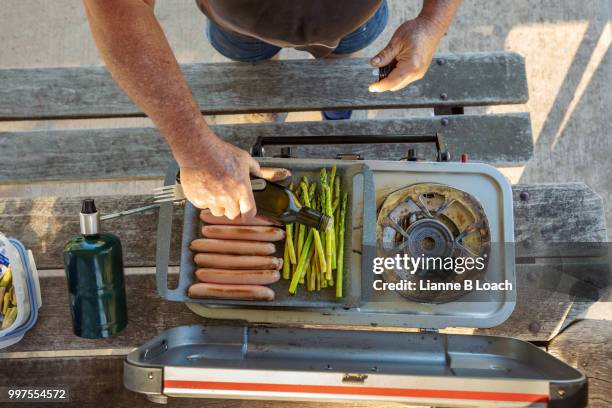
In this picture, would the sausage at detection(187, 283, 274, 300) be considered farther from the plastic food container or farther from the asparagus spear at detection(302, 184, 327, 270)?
the plastic food container

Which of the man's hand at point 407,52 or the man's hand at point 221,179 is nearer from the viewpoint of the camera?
the man's hand at point 221,179

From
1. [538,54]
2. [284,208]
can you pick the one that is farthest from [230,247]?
[538,54]

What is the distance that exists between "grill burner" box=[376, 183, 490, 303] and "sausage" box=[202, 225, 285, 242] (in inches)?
17.8

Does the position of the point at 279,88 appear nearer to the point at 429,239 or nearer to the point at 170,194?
the point at 170,194

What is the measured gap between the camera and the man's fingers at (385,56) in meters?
2.42

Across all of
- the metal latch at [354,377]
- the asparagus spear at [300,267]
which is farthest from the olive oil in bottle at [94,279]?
the metal latch at [354,377]

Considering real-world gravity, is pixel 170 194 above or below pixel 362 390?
above

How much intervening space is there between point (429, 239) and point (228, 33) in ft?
4.41

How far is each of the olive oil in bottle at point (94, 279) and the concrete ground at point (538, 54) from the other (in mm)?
1603

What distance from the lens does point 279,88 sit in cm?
298

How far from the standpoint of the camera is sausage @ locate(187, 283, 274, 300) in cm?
236

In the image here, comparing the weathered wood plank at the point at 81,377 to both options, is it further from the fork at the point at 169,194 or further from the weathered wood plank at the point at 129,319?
the fork at the point at 169,194

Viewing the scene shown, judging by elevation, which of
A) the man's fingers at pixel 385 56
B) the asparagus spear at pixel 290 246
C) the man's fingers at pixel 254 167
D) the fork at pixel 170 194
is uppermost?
the man's fingers at pixel 385 56

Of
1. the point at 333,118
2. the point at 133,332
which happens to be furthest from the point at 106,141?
the point at 333,118
